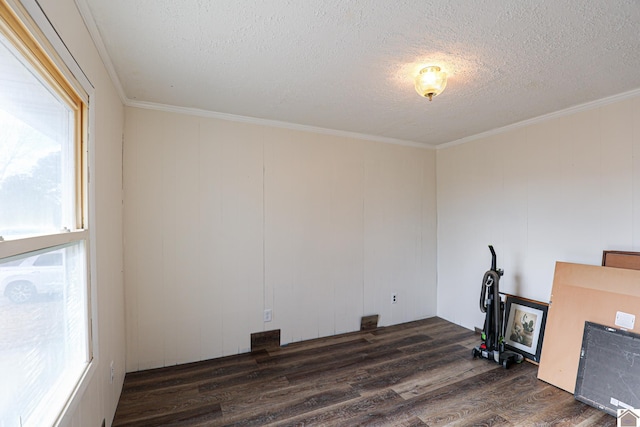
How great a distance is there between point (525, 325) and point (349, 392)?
1.97m

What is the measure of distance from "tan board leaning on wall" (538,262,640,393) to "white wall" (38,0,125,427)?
3.27 m

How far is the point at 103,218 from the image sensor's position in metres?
1.91

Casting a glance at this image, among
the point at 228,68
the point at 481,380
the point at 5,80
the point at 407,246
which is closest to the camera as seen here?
the point at 5,80

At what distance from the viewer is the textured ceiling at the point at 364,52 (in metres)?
1.49

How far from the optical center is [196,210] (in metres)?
2.87

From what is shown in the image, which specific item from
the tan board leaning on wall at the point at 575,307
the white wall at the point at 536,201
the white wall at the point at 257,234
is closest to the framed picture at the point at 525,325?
the white wall at the point at 536,201

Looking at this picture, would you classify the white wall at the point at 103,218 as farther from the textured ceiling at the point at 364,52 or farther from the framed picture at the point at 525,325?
the framed picture at the point at 525,325

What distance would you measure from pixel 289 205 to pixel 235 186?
61cm

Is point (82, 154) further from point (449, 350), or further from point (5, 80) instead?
point (449, 350)

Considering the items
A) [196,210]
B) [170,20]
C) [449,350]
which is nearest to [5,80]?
[170,20]

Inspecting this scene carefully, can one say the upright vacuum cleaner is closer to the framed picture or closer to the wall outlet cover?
the framed picture

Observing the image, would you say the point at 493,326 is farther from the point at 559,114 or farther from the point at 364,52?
the point at 364,52

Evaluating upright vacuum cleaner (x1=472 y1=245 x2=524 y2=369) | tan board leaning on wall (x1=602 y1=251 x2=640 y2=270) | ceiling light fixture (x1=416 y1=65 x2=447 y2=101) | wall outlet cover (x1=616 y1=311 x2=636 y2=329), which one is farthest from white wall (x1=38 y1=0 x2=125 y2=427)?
tan board leaning on wall (x1=602 y1=251 x2=640 y2=270)

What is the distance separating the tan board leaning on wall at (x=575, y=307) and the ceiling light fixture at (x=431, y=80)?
6.60ft
